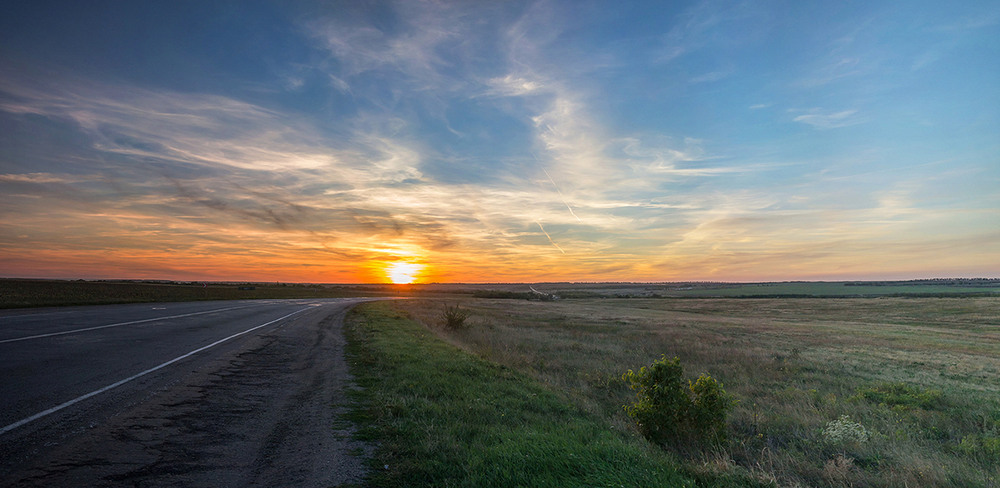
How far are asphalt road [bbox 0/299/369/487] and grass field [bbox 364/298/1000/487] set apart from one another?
1.76m

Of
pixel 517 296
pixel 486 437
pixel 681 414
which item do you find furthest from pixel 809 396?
pixel 517 296

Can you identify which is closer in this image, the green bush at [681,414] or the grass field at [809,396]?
the grass field at [809,396]

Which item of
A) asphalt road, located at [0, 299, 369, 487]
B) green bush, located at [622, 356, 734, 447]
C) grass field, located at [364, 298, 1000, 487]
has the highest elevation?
asphalt road, located at [0, 299, 369, 487]

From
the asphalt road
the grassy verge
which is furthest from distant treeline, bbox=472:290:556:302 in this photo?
the grassy verge

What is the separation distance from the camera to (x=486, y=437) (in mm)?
6789

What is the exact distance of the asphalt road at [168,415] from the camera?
5.00 metres

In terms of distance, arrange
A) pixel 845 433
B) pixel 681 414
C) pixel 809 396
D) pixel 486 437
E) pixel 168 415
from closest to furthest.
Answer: pixel 486 437 → pixel 168 415 → pixel 681 414 → pixel 845 433 → pixel 809 396

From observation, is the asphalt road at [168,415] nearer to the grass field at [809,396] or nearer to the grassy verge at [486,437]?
the grassy verge at [486,437]

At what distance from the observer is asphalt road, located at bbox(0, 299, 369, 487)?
5000 mm

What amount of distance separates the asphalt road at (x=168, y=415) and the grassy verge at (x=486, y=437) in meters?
0.58

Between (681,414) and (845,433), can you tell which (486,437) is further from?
(845,433)

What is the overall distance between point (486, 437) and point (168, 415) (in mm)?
5143

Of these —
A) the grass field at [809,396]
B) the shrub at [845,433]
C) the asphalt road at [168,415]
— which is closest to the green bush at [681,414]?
the grass field at [809,396]

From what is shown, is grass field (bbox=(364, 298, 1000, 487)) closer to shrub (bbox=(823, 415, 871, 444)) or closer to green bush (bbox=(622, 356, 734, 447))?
shrub (bbox=(823, 415, 871, 444))
